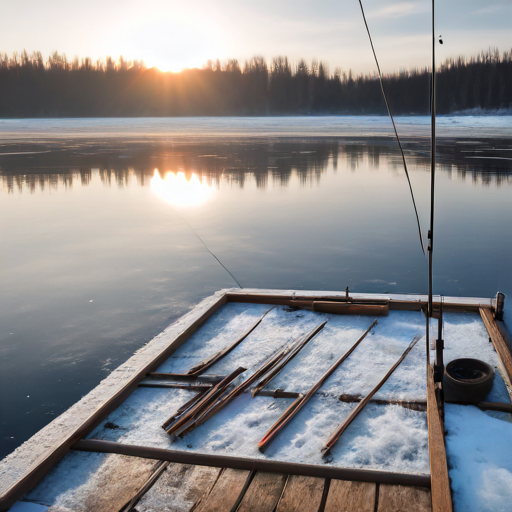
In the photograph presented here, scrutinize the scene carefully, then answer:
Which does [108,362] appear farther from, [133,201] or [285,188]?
[285,188]

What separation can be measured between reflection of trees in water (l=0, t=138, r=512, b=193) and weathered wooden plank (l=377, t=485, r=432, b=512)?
413 inches

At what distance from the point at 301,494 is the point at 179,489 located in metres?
0.59

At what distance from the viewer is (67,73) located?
3300 inches

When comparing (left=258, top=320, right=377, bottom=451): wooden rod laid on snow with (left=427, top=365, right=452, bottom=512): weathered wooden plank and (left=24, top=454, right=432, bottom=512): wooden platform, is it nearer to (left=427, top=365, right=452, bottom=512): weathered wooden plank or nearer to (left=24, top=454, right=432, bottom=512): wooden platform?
(left=24, top=454, right=432, bottom=512): wooden platform

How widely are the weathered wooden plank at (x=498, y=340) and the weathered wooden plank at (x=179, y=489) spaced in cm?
216

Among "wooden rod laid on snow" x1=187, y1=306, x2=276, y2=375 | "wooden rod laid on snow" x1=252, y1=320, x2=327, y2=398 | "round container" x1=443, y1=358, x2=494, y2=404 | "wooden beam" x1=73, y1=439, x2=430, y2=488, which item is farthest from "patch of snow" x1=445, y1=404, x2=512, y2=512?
"wooden rod laid on snow" x1=187, y1=306, x2=276, y2=375

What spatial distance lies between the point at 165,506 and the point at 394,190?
10.4 metres

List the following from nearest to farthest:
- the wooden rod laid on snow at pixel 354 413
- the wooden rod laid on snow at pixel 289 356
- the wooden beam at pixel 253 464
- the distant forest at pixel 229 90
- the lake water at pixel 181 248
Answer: the wooden beam at pixel 253 464 < the wooden rod laid on snow at pixel 354 413 < the wooden rod laid on snow at pixel 289 356 < the lake water at pixel 181 248 < the distant forest at pixel 229 90

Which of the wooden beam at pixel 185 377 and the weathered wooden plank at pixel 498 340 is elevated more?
the weathered wooden plank at pixel 498 340

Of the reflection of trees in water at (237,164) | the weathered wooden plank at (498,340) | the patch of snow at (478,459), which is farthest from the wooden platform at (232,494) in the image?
the reflection of trees in water at (237,164)

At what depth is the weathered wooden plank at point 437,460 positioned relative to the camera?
7.92 feet

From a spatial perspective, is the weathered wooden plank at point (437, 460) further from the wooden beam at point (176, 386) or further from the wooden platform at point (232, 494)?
the wooden beam at point (176, 386)

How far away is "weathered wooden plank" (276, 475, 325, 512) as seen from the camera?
2477 mm

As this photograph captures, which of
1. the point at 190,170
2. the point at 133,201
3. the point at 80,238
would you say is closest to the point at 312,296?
the point at 80,238
